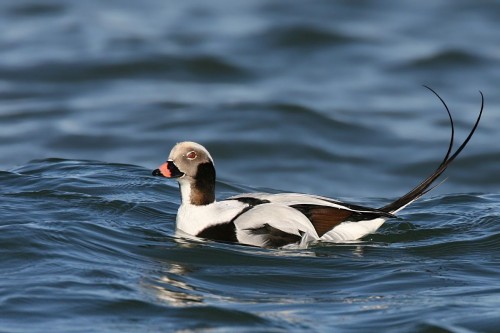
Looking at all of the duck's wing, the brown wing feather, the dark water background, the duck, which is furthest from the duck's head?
the brown wing feather

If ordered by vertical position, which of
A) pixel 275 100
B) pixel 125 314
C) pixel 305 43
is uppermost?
pixel 305 43

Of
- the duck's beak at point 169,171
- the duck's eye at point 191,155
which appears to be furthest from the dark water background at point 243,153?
the duck's eye at point 191,155

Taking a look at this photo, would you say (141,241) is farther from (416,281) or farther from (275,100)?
(275,100)

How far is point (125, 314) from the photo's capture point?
6594 millimetres

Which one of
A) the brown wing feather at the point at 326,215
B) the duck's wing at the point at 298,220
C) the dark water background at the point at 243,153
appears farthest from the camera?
the brown wing feather at the point at 326,215

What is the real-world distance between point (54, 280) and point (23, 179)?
9.05ft

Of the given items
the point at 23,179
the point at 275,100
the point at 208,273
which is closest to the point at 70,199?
the point at 23,179

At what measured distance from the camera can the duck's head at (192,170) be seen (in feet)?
27.3

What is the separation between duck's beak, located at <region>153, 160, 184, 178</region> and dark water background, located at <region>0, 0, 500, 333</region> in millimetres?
438

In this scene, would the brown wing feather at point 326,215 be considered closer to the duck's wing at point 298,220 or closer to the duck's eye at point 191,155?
the duck's wing at point 298,220

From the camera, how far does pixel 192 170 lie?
8.35 metres

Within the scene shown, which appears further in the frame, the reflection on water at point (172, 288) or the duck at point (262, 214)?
the duck at point (262, 214)

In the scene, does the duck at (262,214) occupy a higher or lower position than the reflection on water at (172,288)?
higher

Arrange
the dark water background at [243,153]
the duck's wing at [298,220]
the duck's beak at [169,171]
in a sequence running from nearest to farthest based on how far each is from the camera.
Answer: the dark water background at [243,153]
the duck's wing at [298,220]
the duck's beak at [169,171]
